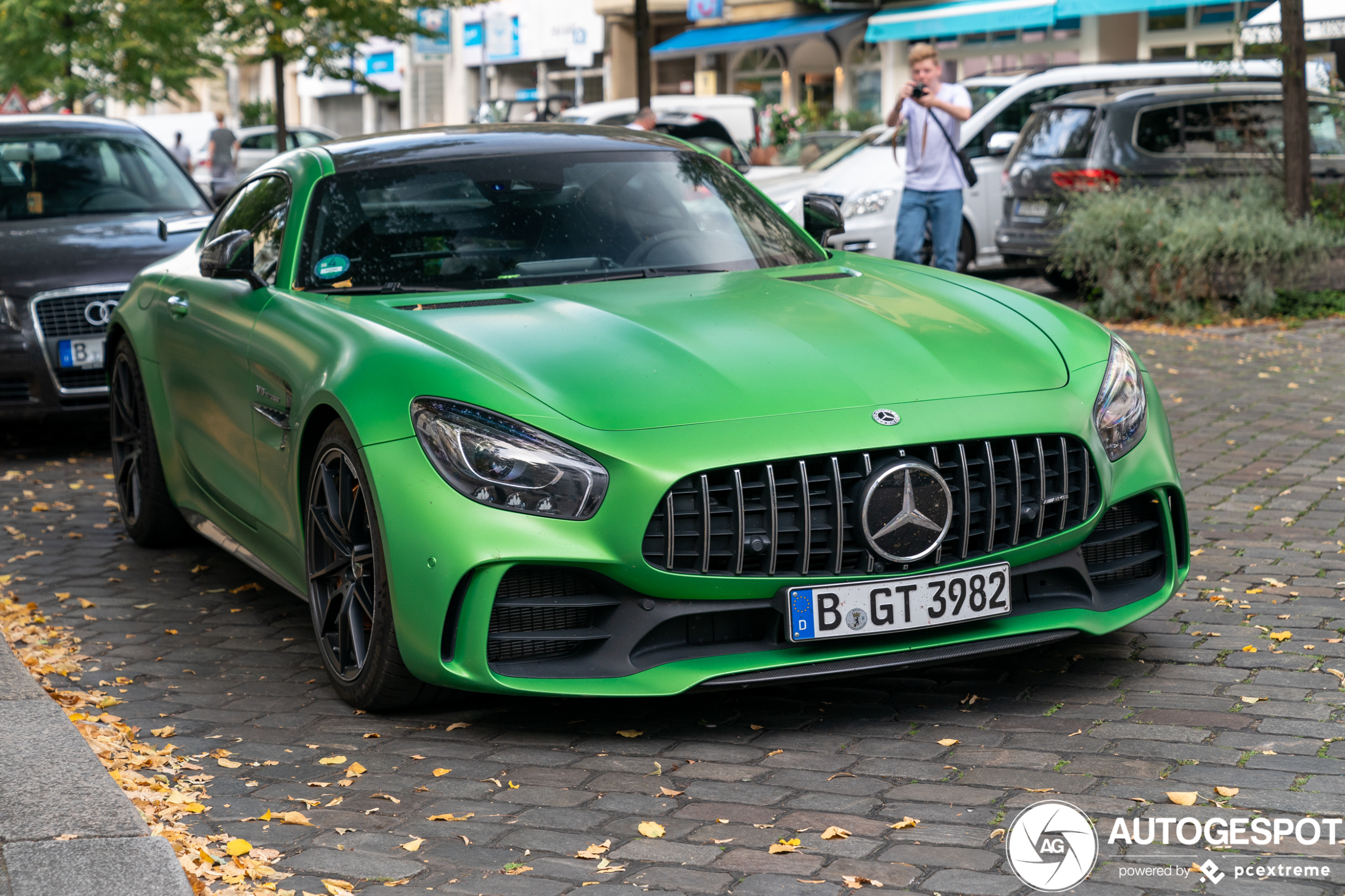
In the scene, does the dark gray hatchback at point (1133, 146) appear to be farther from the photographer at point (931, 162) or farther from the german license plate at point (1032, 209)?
the photographer at point (931, 162)

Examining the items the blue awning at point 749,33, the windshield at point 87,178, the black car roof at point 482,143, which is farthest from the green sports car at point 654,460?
the blue awning at point 749,33

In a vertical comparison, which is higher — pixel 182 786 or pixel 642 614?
pixel 642 614

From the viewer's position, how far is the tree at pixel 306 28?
1809 centimetres

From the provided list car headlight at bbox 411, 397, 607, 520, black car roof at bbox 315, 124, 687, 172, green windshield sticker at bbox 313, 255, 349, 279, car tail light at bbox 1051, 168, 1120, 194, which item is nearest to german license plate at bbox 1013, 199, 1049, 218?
car tail light at bbox 1051, 168, 1120, 194

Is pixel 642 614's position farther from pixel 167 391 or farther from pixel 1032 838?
pixel 167 391

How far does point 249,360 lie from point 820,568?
197cm

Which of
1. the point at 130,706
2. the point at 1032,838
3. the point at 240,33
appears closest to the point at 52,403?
the point at 130,706

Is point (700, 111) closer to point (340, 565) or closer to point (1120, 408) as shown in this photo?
point (1120, 408)

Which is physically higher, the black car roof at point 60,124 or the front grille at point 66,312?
the black car roof at point 60,124

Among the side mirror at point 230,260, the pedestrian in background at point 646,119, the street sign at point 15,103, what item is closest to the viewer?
the side mirror at point 230,260

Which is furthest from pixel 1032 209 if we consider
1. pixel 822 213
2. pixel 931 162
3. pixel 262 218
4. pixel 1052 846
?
pixel 1052 846

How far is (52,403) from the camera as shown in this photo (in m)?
8.21

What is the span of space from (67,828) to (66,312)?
5.46 meters

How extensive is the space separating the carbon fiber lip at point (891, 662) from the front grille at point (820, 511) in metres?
0.21
